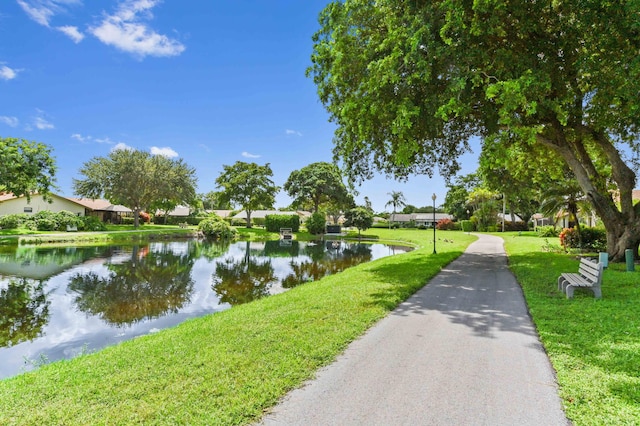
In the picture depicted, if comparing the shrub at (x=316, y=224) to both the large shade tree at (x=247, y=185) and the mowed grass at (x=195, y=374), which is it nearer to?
the large shade tree at (x=247, y=185)

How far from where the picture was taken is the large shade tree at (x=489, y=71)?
9734 millimetres

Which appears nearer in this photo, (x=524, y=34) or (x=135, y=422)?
(x=135, y=422)

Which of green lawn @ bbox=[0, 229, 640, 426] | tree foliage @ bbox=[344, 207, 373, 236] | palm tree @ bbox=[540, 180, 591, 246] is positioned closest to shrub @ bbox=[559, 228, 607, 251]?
palm tree @ bbox=[540, 180, 591, 246]

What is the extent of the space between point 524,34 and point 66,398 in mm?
13366

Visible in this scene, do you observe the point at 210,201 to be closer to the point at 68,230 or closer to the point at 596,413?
the point at 68,230

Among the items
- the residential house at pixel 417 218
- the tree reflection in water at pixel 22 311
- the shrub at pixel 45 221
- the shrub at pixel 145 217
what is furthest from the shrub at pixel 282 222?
the residential house at pixel 417 218

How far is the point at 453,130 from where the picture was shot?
15852 mm

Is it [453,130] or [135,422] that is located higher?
[453,130]

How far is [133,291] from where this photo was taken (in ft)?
39.1

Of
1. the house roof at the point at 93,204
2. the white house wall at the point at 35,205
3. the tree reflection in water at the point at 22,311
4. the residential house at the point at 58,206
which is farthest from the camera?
the house roof at the point at 93,204

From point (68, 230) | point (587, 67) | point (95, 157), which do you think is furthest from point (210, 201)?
point (587, 67)

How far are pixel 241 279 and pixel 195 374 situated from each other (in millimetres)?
10593

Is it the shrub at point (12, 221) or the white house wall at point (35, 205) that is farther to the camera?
the white house wall at point (35, 205)

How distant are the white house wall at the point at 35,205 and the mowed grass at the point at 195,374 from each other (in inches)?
2052
